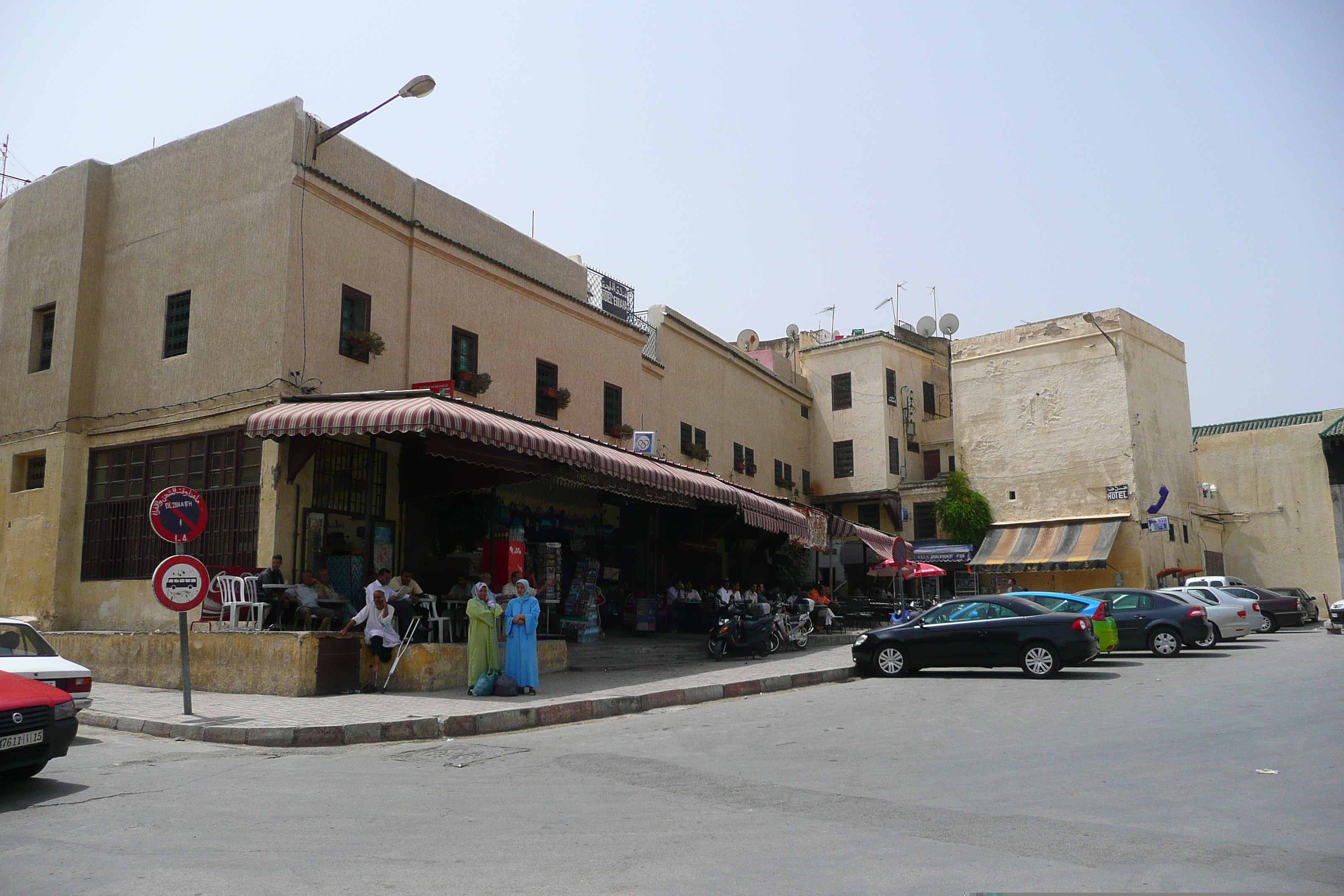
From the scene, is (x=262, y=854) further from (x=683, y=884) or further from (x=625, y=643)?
(x=625, y=643)

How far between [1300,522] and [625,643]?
105 ft

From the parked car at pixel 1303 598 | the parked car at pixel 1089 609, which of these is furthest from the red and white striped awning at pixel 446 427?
the parked car at pixel 1303 598

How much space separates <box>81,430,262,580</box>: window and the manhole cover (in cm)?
706

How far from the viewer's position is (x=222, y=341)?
1636 cm

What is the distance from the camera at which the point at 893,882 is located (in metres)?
4.93

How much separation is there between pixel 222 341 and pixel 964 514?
2858 cm

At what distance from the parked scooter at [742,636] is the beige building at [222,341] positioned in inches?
210

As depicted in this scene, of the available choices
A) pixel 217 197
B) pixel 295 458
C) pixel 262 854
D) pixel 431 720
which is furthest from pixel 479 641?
pixel 217 197

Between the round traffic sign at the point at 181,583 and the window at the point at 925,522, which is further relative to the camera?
the window at the point at 925,522

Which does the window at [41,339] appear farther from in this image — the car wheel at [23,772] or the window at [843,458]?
the window at [843,458]

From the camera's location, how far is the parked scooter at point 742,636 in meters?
19.1

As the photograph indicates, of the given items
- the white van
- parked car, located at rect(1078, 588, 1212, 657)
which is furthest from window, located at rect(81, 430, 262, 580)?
the white van

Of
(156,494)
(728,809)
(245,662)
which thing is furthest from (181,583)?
(728,809)

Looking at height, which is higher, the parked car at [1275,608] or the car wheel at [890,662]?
the parked car at [1275,608]
